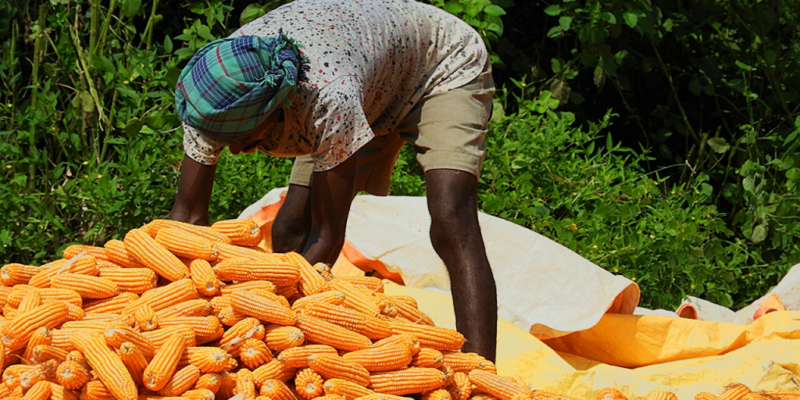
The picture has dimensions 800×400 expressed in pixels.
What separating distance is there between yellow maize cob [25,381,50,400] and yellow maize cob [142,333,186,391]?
0.24m

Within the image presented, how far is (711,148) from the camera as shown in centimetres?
638

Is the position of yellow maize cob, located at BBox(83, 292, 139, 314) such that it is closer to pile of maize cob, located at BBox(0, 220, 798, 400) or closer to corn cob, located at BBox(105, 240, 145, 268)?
pile of maize cob, located at BBox(0, 220, 798, 400)

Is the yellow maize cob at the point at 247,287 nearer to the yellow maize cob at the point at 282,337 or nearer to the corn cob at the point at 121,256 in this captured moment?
the yellow maize cob at the point at 282,337

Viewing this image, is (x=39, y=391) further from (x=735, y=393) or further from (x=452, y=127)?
(x=735, y=393)

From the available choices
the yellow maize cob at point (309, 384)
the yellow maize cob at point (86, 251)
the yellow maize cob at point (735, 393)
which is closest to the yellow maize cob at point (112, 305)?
the yellow maize cob at point (86, 251)

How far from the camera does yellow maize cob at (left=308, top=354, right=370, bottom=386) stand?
8.01ft

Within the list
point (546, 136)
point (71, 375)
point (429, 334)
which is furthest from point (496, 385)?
point (546, 136)

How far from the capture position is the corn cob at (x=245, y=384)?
7.66ft

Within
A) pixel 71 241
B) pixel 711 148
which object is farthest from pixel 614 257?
pixel 71 241

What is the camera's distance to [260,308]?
8.14ft

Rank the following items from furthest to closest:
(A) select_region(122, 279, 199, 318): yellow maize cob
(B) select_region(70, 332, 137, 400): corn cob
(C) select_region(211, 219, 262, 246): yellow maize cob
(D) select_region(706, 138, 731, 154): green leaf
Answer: (D) select_region(706, 138, 731, 154): green leaf < (C) select_region(211, 219, 262, 246): yellow maize cob < (A) select_region(122, 279, 199, 318): yellow maize cob < (B) select_region(70, 332, 137, 400): corn cob

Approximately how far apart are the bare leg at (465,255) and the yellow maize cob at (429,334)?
0.34 meters

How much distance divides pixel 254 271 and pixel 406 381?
21.3 inches

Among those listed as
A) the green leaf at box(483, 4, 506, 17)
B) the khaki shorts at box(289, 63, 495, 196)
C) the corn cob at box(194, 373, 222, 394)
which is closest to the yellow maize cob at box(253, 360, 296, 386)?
the corn cob at box(194, 373, 222, 394)
